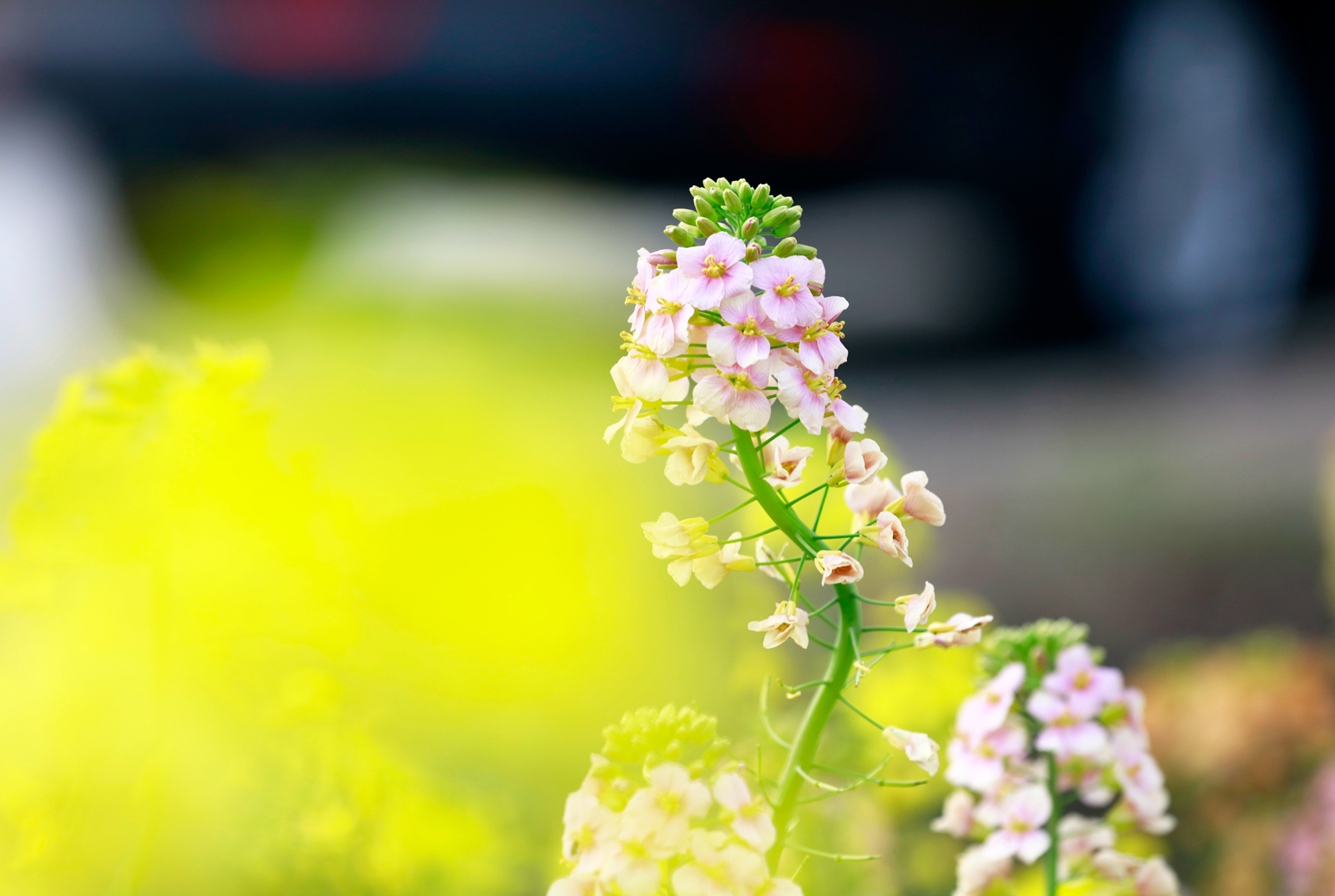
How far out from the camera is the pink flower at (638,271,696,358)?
19cm

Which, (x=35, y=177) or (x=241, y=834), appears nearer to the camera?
(x=241, y=834)

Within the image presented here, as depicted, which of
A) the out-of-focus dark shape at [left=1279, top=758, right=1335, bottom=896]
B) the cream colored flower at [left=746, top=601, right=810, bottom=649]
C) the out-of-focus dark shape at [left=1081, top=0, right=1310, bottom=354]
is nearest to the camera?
the cream colored flower at [left=746, top=601, right=810, bottom=649]

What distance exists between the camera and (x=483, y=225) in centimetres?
90

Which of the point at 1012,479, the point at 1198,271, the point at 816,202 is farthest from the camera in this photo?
the point at 1198,271

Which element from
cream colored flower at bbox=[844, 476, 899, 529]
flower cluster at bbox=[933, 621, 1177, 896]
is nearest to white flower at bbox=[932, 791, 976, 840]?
flower cluster at bbox=[933, 621, 1177, 896]

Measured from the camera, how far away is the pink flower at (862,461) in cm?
20

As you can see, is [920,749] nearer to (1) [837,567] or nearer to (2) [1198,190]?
(1) [837,567]

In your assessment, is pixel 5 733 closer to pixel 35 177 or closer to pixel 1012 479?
pixel 1012 479

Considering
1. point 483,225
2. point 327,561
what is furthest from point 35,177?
point 327,561

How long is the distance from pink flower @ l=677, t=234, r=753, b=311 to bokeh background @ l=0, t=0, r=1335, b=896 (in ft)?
0.37

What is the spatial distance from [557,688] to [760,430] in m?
0.12

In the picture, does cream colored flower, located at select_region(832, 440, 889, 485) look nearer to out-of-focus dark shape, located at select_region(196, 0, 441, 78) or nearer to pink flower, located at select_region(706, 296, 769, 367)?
pink flower, located at select_region(706, 296, 769, 367)

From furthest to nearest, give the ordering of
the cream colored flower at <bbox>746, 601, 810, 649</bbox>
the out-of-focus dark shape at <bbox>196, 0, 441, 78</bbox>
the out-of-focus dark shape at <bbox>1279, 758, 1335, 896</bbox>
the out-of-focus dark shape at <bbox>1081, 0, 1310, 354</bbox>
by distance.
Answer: the out-of-focus dark shape at <bbox>1081, 0, 1310, 354</bbox> → the out-of-focus dark shape at <bbox>196, 0, 441, 78</bbox> → the out-of-focus dark shape at <bbox>1279, 758, 1335, 896</bbox> → the cream colored flower at <bbox>746, 601, 810, 649</bbox>

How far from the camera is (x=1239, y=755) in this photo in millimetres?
668
